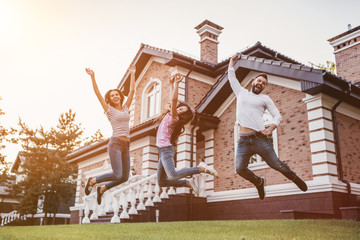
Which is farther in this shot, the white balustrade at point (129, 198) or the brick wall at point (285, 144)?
the white balustrade at point (129, 198)

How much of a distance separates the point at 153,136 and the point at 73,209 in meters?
8.84

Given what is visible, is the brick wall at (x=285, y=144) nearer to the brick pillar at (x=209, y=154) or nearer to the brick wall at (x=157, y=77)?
the brick pillar at (x=209, y=154)

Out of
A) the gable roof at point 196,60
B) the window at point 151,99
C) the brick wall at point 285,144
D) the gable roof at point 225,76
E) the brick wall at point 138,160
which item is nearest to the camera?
the gable roof at point 225,76

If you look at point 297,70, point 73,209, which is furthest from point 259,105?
point 73,209

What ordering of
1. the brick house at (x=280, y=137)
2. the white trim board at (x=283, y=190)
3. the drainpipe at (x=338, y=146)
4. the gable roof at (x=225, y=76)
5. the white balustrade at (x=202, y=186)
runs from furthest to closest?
the white balustrade at (x=202, y=186), the drainpipe at (x=338, y=146), the brick house at (x=280, y=137), the white trim board at (x=283, y=190), the gable roof at (x=225, y=76)

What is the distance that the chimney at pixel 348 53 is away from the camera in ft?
59.4

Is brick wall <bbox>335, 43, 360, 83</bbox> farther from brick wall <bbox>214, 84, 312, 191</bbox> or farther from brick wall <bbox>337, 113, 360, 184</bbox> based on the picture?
brick wall <bbox>214, 84, 312, 191</bbox>

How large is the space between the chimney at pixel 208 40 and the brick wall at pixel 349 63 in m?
6.45

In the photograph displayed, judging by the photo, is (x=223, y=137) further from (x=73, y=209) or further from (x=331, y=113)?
(x=73, y=209)

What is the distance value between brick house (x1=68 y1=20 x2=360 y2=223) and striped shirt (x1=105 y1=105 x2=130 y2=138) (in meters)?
6.10

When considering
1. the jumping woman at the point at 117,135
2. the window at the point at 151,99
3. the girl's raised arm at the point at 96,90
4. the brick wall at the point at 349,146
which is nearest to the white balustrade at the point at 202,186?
the window at the point at 151,99

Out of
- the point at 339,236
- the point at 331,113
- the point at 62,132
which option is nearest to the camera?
the point at 339,236

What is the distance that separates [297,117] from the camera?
1212cm

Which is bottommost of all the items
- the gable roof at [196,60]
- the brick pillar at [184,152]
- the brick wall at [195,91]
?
the brick pillar at [184,152]
